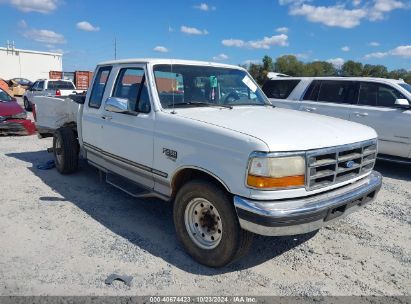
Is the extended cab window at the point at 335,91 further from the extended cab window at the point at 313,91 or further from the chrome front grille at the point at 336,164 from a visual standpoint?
the chrome front grille at the point at 336,164

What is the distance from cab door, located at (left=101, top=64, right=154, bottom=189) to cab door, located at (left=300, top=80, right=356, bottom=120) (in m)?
5.10

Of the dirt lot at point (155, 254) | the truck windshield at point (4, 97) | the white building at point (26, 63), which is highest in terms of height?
the white building at point (26, 63)

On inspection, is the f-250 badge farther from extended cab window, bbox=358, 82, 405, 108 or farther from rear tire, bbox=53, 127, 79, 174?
extended cab window, bbox=358, 82, 405, 108

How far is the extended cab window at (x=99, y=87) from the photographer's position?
5.25 m

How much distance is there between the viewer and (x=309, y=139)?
3.18 m

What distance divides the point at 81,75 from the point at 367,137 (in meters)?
32.4

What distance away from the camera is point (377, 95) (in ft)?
25.7

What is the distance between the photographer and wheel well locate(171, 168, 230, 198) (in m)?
3.48

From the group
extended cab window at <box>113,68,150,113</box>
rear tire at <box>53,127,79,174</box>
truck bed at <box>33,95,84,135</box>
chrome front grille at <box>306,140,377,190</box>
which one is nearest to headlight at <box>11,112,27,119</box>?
truck bed at <box>33,95,84,135</box>

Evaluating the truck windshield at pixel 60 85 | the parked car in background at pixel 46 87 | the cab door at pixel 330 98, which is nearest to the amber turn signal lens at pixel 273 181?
the cab door at pixel 330 98

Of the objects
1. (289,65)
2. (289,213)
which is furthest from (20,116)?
(289,65)

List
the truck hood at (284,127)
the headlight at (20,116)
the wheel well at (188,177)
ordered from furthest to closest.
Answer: the headlight at (20,116)
the wheel well at (188,177)
the truck hood at (284,127)

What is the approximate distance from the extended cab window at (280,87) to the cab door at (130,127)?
5.30 meters

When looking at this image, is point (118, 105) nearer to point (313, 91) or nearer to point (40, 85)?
point (313, 91)
